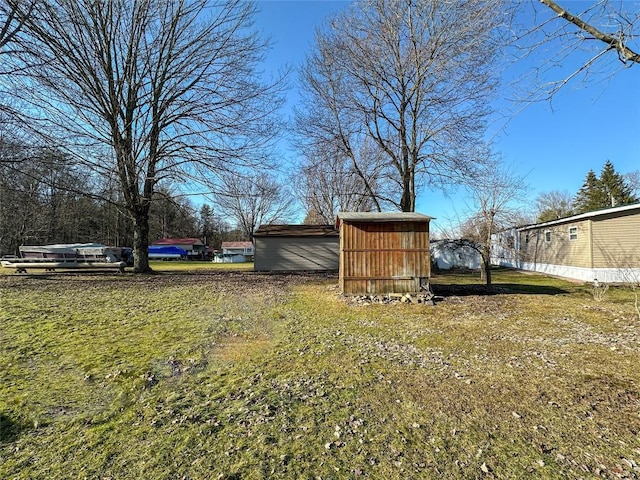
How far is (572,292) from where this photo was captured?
39.7 feet

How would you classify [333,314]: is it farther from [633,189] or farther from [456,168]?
[633,189]

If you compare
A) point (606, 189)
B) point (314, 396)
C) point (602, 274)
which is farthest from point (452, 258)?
point (314, 396)

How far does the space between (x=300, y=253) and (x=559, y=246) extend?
48.4 ft

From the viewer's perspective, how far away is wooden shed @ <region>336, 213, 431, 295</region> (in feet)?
33.6

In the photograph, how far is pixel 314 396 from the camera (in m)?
3.72

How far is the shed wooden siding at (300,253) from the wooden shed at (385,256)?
11088 mm

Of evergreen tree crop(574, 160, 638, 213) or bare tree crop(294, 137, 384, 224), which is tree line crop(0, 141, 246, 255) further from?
evergreen tree crop(574, 160, 638, 213)

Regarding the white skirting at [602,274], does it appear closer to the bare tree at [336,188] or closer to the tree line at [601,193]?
the bare tree at [336,188]

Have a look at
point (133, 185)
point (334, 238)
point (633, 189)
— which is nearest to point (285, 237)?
point (334, 238)

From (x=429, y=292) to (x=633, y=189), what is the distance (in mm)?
42660

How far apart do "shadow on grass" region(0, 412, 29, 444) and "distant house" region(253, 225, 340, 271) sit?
1824 cm

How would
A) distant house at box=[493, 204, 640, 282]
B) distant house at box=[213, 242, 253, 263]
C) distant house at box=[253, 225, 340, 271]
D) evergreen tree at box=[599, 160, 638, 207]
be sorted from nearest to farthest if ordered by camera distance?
distant house at box=[493, 204, 640, 282] < distant house at box=[253, 225, 340, 271] < evergreen tree at box=[599, 160, 638, 207] < distant house at box=[213, 242, 253, 263]


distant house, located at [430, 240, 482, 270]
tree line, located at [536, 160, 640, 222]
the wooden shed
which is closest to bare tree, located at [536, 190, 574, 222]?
tree line, located at [536, 160, 640, 222]

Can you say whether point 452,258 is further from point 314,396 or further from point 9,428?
point 9,428
